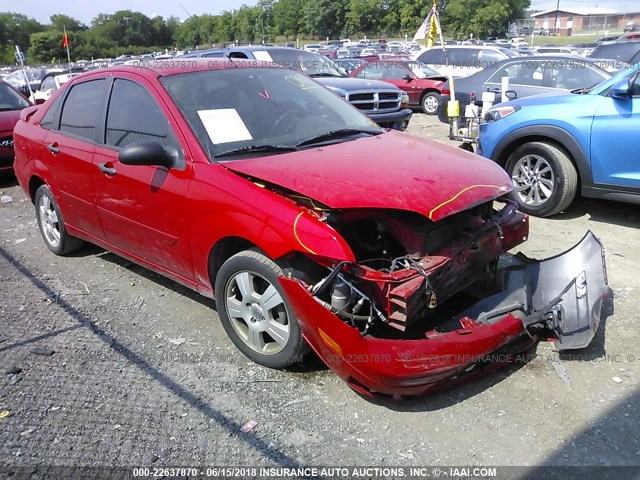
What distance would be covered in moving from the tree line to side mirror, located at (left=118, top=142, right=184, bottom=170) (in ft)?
225

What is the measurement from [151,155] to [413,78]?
13243 millimetres

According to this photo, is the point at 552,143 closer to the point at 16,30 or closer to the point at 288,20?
the point at 288,20

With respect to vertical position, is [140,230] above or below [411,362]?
above

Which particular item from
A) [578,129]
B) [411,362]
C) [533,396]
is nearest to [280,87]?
[411,362]

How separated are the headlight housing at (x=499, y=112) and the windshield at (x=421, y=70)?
31.2ft

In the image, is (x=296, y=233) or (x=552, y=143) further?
(x=552, y=143)

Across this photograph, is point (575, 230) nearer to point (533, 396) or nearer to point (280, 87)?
point (533, 396)

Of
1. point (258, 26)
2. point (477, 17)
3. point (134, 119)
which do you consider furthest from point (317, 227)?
point (258, 26)

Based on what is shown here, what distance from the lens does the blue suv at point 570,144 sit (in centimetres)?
510

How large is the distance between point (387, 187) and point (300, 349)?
1.03 m

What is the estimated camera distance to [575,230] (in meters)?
5.45

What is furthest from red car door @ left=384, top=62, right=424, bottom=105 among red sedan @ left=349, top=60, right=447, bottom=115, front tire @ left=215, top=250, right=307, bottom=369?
front tire @ left=215, top=250, right=307, bottom=369

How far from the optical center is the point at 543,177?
5758mm

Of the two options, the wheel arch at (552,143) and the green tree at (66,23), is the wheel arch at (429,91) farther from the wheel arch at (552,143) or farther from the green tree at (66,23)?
the green tree at (66,23)
